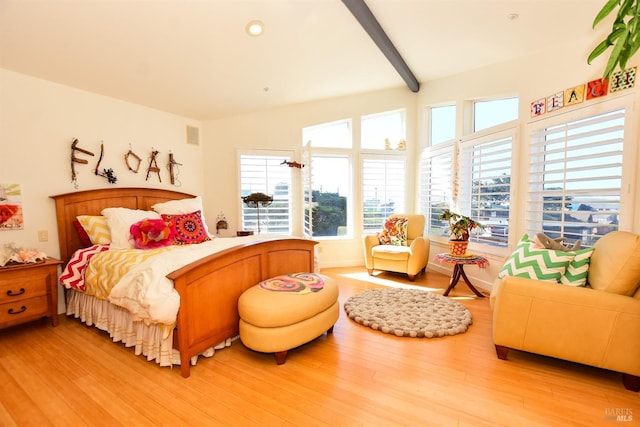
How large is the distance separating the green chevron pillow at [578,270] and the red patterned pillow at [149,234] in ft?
11.2

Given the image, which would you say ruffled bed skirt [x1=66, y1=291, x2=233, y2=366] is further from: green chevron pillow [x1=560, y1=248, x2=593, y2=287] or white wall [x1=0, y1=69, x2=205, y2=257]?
green chevron pillow [x1=560, y1=248, x2=593, y2=287]

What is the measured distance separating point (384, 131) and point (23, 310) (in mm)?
5105

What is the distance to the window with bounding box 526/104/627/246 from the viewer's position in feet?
8.14

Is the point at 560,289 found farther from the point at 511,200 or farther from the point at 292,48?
the point at 292,48

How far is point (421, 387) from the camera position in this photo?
185 centimetres

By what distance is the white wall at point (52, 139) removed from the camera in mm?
2629

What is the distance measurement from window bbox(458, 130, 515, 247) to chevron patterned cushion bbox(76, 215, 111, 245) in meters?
4.30

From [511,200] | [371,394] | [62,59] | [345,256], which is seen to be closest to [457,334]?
[371,394]

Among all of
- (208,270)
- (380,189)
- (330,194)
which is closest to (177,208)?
(208,270)

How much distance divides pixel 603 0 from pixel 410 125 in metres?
2.79

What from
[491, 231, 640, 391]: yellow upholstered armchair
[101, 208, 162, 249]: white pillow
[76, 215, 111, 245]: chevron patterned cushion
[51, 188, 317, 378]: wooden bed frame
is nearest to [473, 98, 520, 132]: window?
[491, 231, 640, 391]: yellow upholstered armchair

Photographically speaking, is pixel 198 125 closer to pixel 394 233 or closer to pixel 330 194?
pixel 330 194

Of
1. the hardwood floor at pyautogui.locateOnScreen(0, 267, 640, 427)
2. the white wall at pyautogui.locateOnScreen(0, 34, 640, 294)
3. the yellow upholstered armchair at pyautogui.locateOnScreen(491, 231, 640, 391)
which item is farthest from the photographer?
the white wall at pyautogui.locateOnScreen(0, 34, 640, 294)

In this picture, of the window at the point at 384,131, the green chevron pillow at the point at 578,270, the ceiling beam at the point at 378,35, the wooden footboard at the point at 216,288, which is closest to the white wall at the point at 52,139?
the wooden footboard at the point at 216,288
